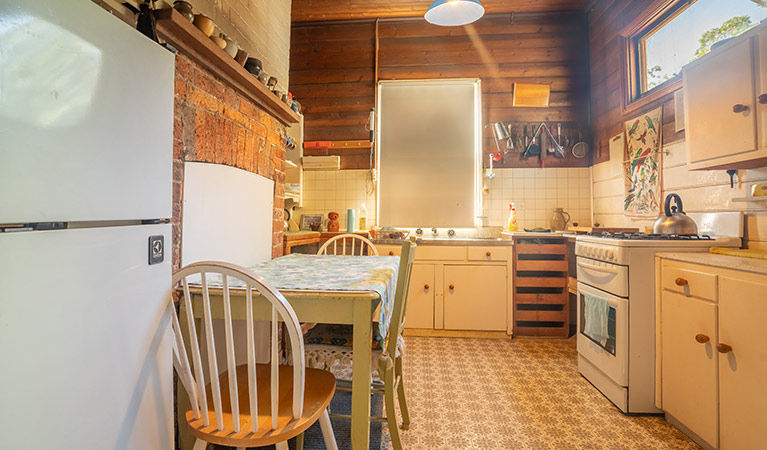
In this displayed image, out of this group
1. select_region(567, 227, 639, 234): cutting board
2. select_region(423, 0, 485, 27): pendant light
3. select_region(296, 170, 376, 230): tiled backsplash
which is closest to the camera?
select_region(423, 0, 485, 27): pendant light

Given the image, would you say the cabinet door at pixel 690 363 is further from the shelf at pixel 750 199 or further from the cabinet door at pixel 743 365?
the shelf at pixel 750 199

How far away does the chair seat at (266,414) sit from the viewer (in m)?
0.87

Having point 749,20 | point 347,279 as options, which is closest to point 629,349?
point 347,279

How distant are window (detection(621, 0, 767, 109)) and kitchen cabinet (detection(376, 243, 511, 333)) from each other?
1729mm

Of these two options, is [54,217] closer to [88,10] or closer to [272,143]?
[88,10]

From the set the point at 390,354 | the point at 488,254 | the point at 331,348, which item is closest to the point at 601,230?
the point at 488,254

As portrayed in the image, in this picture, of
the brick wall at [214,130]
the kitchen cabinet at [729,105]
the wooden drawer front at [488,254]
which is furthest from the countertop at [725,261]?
the brick wall at [214,130]

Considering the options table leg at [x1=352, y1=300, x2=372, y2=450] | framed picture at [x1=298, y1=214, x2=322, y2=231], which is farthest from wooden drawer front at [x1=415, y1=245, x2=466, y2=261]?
table leg at [x1=352, y1=300, x2=372, y2=450]

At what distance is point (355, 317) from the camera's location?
107 cm

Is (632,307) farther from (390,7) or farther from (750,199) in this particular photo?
(390,7)

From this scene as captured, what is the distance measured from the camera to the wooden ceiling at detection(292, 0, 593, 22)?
10.9 ft

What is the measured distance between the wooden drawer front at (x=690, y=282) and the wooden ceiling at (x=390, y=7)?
298 centimetres

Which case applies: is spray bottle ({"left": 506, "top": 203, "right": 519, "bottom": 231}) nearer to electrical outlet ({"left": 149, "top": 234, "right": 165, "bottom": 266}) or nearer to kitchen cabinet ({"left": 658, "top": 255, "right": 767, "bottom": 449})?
kitchen cabinet ({"left": 658, "top": 255, "right": 767, "bottom": 449})

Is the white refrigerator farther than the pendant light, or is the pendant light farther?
the pendant light
